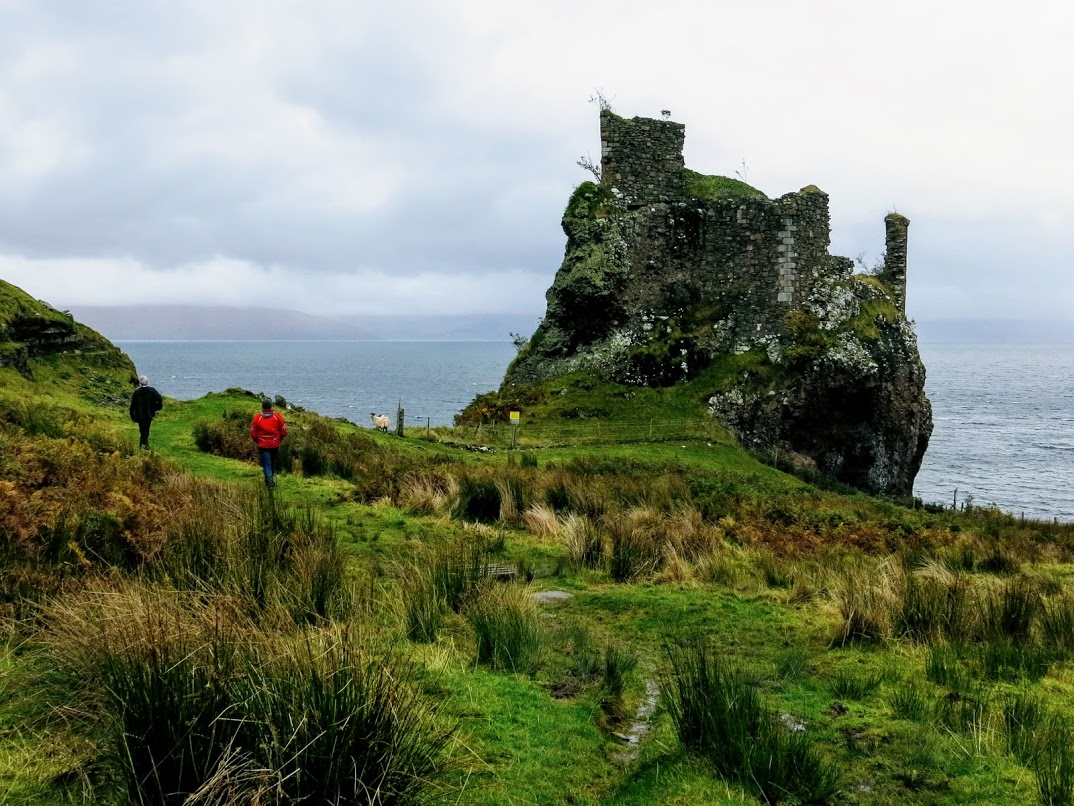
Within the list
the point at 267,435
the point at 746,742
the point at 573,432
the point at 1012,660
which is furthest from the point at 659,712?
the point at 573,432

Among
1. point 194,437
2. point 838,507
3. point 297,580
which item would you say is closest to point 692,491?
point 838,507

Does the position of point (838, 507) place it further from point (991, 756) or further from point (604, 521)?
point (991, 756)

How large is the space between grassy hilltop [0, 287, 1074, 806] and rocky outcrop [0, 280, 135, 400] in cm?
1273

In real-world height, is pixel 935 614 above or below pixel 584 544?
above

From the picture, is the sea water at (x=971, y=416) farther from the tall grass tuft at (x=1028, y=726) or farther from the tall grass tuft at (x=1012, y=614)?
the tall grass tuft at (x=1028, y=726)

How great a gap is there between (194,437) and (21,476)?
10.4 meters

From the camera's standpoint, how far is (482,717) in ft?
18.3

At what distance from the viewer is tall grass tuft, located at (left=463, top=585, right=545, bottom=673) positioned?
6.63m

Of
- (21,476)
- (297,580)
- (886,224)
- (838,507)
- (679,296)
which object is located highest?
(886,224)

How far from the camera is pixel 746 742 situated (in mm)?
5039

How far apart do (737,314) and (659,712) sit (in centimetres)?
2850

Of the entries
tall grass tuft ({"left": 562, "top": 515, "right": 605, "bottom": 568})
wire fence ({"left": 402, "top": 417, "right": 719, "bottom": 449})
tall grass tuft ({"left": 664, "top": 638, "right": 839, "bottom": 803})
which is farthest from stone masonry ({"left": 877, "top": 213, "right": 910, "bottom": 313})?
tall grass tuft ({"left": 664, "top": 638, "right": 839, "bottom": 803})

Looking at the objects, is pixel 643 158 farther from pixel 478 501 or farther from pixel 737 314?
pixel 478 501

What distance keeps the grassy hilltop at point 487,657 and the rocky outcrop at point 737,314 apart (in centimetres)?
1874
